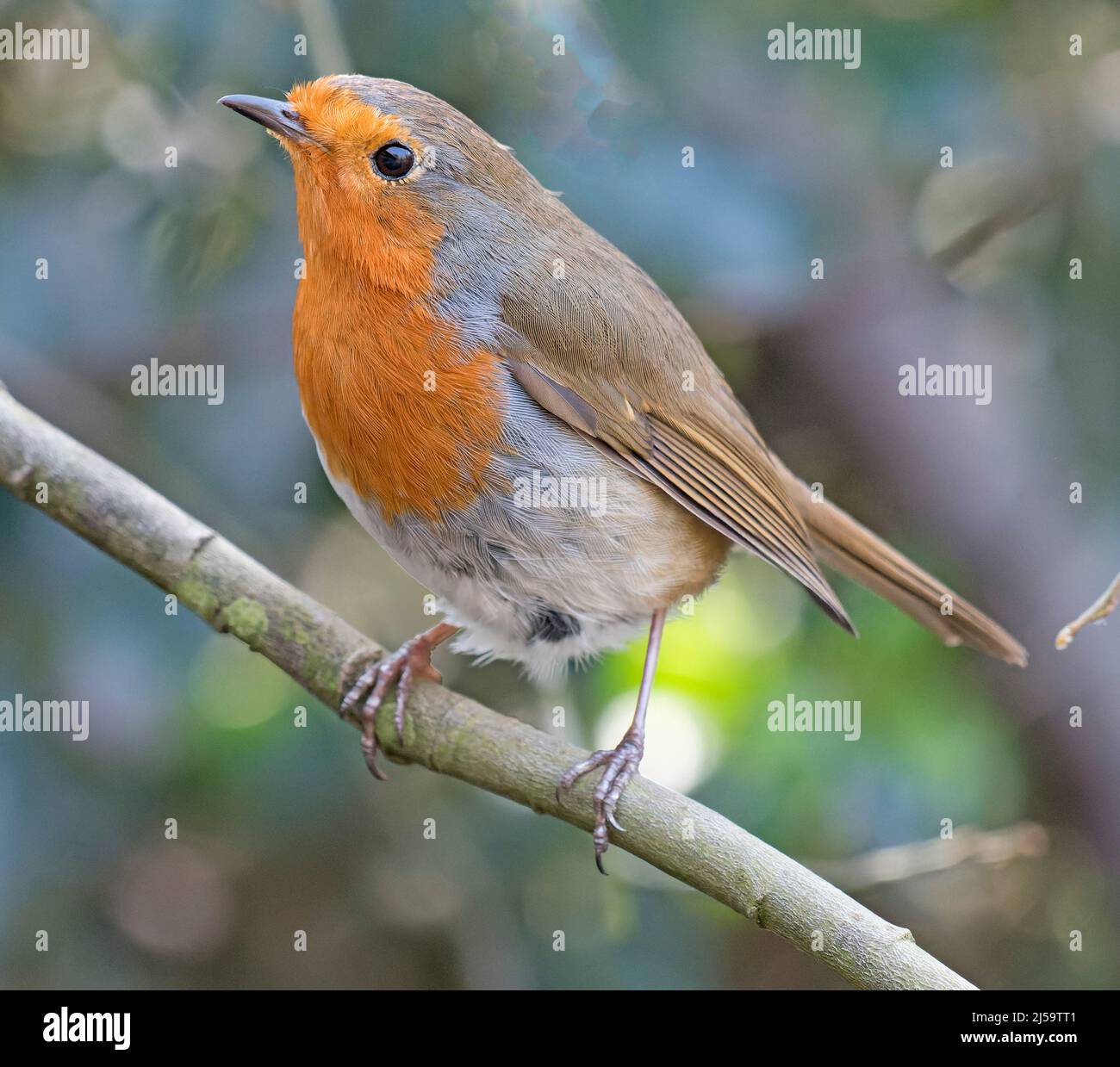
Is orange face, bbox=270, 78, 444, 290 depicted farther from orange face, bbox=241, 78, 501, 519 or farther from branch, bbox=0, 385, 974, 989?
branch, bbox=0, 385, 974, 989

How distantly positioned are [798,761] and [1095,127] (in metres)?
2.12

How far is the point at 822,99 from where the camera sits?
405 centimetres

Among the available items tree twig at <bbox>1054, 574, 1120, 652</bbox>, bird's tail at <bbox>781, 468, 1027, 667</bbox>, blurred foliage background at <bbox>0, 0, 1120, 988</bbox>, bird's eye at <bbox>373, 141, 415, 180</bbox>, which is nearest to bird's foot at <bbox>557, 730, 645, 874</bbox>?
blurred foliage background at <bbox>0, 0, 1120, 988</bbox>

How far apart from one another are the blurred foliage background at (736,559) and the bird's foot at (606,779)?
81 centimetres

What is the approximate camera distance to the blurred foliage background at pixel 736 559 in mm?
3580

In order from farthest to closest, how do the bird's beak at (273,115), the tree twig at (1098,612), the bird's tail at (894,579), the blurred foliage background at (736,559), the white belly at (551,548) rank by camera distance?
the bird's tail at (894,579) < the blurred foliage background at (736,559) < the white belly at (551,548) < the bird's beak at (273,115) < the tree twig at (1098,612)

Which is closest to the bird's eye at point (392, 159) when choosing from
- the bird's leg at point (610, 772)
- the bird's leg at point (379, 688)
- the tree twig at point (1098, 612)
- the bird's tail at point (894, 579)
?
the bird's leg at point (379, 688)

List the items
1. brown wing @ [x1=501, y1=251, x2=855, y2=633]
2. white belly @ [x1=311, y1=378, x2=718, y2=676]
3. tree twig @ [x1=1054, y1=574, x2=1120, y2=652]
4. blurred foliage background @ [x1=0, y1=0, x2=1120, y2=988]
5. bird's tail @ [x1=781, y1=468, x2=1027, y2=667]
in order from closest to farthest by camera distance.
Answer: tree twig @ [x1=1054, y1=574, x2=1120, y2=652] → white belly @ [x1=311, y1=378, x2=718, y2=676] → brown wing @ [x1=501, y1=251, x2=855, y2=633] → blurred foliage background @ [x1=0, y1=0, x2=1120, y2=988] → bird's tail @ [x1=781, y1=468, x2=1027, y2=667]

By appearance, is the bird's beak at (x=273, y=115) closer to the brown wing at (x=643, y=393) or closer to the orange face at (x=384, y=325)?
the orange face at (x=384, y=325)

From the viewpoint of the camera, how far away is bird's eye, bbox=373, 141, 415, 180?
9.81 feet

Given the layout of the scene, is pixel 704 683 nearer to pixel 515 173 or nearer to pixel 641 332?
pixel 641 332

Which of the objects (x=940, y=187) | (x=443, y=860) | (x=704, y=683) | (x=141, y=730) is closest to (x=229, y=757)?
(x=141, y=730)

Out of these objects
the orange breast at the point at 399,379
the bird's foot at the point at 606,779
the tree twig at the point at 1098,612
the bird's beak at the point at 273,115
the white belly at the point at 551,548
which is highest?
the bird's beak at the point at 273,115

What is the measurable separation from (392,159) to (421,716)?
1.24 m
